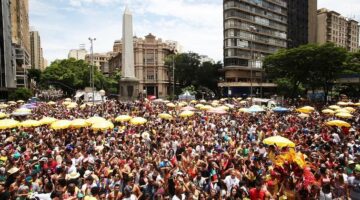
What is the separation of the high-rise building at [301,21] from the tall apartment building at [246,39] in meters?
8.79

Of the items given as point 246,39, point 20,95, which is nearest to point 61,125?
point 20,95

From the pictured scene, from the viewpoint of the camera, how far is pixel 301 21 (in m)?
98.9

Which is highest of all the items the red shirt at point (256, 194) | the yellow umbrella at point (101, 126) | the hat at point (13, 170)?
the yellow umbrella at point (101, 126)

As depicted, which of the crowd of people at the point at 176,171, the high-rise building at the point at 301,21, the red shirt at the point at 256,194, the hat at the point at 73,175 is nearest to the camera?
the red shirt at the point at 256,194

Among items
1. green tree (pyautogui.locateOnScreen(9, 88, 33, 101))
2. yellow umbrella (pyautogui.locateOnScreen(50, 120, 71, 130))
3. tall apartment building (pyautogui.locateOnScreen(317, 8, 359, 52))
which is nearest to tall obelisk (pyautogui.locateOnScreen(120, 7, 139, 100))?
green tree (pyautogui.locateOnScreen(9, 88, 33, 101))

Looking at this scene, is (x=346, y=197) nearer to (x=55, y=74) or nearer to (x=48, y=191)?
(x=48, y=191)

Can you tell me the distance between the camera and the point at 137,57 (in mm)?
92375

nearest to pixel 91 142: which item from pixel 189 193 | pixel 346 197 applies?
pixel 189 193

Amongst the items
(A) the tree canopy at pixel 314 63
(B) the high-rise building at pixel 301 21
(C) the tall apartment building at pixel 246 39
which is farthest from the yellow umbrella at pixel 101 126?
(B) the high-rise building at pixel 301 21

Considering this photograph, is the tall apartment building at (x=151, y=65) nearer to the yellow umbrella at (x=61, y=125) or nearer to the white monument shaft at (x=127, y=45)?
the white monument shaft at (x=127, y=45)

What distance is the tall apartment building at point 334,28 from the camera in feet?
362

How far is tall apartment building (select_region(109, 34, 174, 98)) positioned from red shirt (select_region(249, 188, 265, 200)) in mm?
84206

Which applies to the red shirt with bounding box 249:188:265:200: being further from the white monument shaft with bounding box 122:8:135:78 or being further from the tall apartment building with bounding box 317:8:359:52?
the tall apartment building with bounding box 317:8:359:52

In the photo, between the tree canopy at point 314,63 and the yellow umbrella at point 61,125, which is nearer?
the yellow umbrella at point 61,125
